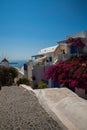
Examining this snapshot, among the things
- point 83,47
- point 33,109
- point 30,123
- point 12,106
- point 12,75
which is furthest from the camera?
point 12,75

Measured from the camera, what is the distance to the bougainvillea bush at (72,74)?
1773 centimetres

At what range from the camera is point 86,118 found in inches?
286

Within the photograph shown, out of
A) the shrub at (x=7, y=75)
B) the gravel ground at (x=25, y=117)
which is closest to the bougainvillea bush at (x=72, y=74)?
the gravel ground at (x=25, y=117)

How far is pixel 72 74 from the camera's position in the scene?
1917 cm

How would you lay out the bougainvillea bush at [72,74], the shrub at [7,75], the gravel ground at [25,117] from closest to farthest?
the gravel ground at [25,117]
the bougainvillea bush at [72,74]
the shrub at [7,75]

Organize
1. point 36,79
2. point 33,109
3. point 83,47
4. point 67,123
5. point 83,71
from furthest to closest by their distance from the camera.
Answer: point 36,79 < point 83,47 < point 83,71 < point 33,109 < point 67,123

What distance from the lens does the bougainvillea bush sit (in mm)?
17734

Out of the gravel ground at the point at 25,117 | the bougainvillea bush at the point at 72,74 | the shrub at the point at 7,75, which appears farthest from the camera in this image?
the shrub at the point at 7,75

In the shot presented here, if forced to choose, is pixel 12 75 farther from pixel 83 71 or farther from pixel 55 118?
pixel 55 118

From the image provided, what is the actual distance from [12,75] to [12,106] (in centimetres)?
1712

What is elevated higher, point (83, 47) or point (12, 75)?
point (83, 47)

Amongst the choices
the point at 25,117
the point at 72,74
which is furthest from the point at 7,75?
the point at 25,117

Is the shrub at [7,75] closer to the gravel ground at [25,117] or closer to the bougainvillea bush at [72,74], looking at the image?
the bougainvillea bush at [72,74]

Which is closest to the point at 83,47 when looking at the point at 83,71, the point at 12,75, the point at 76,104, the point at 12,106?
the point at 83,71
